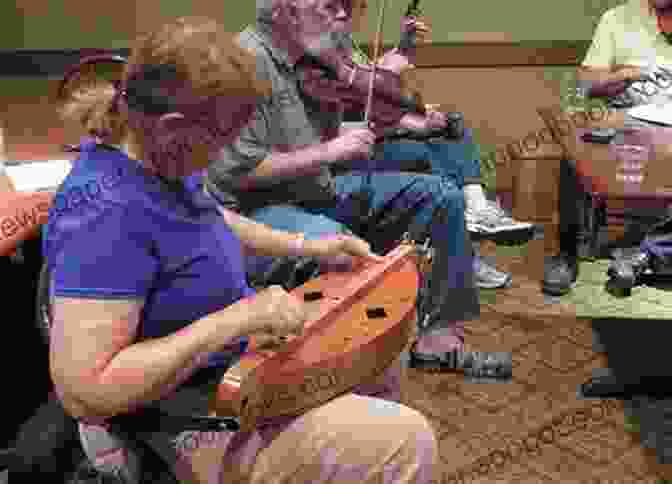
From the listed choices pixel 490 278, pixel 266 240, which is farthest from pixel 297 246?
pixel 490 278

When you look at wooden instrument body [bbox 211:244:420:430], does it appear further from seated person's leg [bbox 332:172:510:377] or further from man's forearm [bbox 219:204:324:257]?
seated person's leg [bbox 332:172:510:377]

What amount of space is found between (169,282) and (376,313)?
0.43 m

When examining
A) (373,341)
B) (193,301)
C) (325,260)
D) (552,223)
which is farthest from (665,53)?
(193,301)

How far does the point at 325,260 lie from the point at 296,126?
0.64 m

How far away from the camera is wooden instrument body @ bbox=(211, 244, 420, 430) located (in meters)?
1.09

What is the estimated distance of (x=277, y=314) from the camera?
43.6 inches

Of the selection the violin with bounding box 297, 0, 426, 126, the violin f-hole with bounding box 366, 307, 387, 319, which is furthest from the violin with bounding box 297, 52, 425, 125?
the violin f-hole with bounding box 366, 307, 387, 319

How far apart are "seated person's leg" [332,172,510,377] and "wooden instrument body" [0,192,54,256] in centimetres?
101

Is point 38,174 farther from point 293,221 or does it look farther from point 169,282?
point 169,282

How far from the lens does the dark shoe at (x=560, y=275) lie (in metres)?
2.84

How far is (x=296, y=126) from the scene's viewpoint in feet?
6.79

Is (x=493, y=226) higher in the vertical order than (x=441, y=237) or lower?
lower

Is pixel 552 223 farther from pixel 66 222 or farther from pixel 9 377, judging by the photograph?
pixel 66 222

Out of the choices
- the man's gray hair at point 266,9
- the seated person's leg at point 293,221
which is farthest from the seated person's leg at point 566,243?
the man's gray hair at point 266,9
